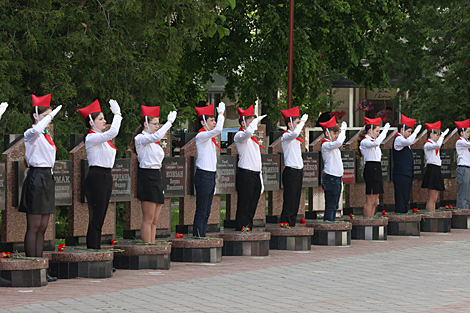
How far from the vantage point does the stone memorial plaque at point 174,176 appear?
1224 cm

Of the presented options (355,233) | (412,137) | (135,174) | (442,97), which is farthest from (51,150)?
(442,97)

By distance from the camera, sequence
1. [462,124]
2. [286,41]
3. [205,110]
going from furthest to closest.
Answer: [286,41] < [462,124] < [205,110]

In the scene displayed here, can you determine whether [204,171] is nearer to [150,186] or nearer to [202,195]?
[202,195]

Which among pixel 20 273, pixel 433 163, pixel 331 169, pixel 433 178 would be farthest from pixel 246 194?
pixel 433 163

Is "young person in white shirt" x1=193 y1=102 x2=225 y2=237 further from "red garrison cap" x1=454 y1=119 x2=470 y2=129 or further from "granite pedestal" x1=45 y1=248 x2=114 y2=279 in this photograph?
"red garrison cap" x1=454 y1=119 x2=470 y2=129

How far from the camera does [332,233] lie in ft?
46.0

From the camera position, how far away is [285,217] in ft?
44.8

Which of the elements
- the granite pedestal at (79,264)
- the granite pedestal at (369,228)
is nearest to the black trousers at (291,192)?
the granite pedestal at (369,228)

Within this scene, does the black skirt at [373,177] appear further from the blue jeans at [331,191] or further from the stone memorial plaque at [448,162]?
the stone memorial plaque at [448,162]

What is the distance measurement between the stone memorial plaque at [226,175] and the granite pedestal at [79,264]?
3509mm

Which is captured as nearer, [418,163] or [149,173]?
[149,173]

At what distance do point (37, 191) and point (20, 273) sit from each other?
0.98m

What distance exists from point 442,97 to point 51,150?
45.3ft

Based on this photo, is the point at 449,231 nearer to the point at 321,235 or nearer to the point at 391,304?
the point at 321,235
